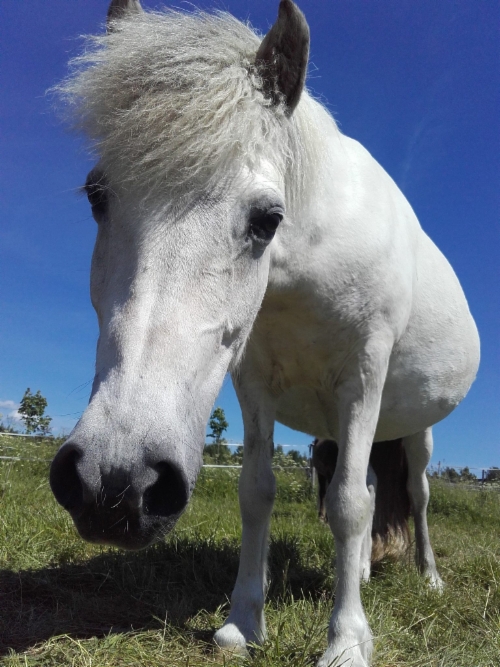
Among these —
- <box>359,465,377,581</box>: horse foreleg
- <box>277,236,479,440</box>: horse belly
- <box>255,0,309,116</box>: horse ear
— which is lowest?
<box>359,465,377,581</box>: horse foreleg

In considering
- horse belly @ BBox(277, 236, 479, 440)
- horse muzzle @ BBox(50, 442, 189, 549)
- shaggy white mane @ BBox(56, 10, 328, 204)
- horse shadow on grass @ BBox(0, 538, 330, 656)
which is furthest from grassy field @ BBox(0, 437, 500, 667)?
shaggy white mane @ BBox(56, 10, 328, 204)

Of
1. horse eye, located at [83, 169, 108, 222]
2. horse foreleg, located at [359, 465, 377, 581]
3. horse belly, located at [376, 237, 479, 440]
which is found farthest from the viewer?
horse foreleg, located at [359, 465, 377, 581]

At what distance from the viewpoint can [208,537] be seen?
158 inches

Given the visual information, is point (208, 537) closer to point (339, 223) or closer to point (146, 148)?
point (339, 223)

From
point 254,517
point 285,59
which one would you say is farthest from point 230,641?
point 285,59

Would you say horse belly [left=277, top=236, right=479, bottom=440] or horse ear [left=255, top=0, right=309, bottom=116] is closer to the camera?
horse ear [left=255, top=0, right=309, bottom=116]

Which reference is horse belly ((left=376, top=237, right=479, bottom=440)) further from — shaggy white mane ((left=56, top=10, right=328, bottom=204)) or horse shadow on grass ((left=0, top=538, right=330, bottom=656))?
shaggy white mane ((left=56, top=10, right=328, bottom=204))

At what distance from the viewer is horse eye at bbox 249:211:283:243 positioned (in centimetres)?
202

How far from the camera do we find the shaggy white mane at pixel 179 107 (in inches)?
75.7

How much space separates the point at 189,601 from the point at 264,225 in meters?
1.98

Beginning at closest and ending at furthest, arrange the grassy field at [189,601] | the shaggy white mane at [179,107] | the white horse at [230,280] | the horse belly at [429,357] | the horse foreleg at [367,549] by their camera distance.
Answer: the white horse at [230,280], the shaggy white mane at [179,107], the grassy field at [189,601], the horse belly at [429,357], the horse foreleg at [367,549]

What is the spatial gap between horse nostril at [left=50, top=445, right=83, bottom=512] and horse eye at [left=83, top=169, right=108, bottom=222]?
0.99 m

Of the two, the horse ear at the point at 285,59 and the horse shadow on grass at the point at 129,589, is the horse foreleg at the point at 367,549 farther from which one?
the horse ear at the point at 285,59

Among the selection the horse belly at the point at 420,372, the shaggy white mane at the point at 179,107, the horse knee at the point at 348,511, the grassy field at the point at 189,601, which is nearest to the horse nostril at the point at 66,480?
the grassy field at the point at 189,601
